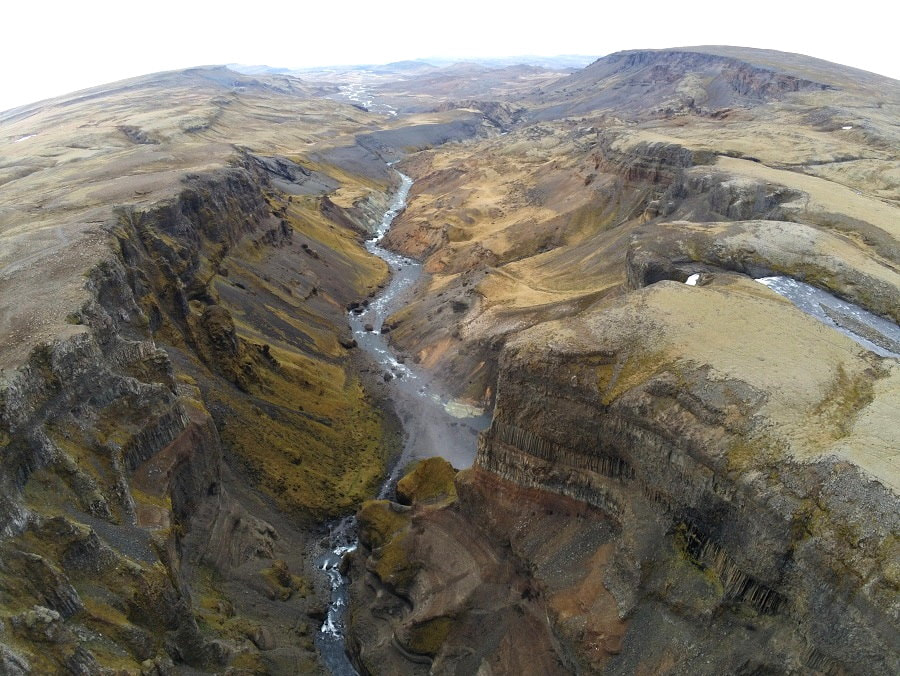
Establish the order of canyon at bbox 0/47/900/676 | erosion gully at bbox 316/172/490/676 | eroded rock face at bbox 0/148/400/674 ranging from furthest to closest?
erosion gully at bbox 316/172/490/676 < eroded rock face at bbox 0/148/400/674 < canyon at bbox 0/47/900/676

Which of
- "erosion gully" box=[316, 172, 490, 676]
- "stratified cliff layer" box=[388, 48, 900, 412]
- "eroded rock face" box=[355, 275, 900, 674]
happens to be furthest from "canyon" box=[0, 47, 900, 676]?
"stratified cliff layer" box=[388, 48, 900, 412]

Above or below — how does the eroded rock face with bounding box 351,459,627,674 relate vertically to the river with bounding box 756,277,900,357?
below

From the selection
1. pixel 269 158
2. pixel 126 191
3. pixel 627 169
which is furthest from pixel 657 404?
pixel 269 158

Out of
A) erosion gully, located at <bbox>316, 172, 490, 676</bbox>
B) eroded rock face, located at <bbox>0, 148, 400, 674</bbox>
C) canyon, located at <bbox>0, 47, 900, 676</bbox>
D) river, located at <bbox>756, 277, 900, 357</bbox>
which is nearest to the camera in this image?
canyon, located at <bbox>0, 47, 900, 676</bbox>

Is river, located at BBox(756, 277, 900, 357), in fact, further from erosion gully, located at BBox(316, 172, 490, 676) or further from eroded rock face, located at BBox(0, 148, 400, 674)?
eroded rock face, located at BBox(0, 148, 400, 674)

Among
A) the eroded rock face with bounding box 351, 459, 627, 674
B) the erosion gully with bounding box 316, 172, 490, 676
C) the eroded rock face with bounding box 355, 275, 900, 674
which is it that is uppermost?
the eroded rock face with bounding box 355, 275, 900, 674

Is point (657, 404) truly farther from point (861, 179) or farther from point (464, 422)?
point (861, 179)
